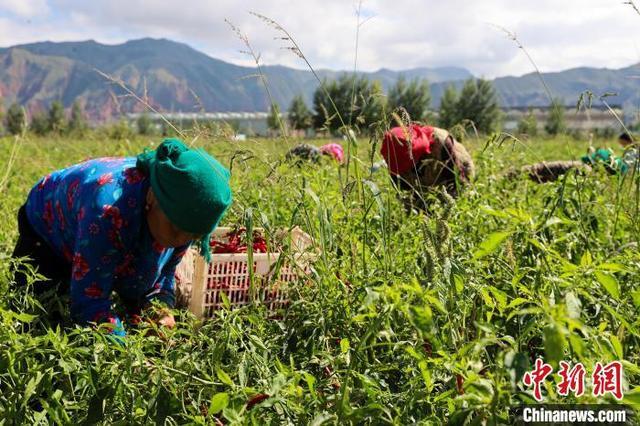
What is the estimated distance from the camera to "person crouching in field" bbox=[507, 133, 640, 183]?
206cm

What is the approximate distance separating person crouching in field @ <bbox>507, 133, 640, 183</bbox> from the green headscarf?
1.17 meters

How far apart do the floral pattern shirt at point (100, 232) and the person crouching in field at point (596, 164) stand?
147cm

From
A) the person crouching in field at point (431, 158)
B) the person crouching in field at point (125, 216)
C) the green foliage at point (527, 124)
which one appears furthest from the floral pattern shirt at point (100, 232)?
the green foliage at point (527, 124)

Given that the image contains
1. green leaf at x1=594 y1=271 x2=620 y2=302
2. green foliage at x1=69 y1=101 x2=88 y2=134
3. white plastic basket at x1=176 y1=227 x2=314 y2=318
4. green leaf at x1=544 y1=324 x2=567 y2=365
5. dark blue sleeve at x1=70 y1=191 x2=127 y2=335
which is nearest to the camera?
green leaf at x1=544 y1=324 x2=567 y2=365

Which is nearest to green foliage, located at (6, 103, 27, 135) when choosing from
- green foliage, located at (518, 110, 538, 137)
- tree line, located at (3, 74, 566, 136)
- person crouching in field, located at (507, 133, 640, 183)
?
tree line, located at (3, 74, 566, 136)

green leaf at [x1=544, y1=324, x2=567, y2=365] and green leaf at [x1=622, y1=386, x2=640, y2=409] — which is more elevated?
green leaf at [x1=544, y1=324, x2=567, y2=365]

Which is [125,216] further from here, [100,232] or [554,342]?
[554,342]

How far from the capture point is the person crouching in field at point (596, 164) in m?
2.06

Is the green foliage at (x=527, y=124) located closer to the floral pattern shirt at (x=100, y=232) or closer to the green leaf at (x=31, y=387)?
the floral pattern shirt at (x=100, y=232)

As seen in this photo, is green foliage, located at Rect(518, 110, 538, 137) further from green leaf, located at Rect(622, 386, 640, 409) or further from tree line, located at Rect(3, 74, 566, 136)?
green leaf, located at Rect(622, 386, 640, 409)

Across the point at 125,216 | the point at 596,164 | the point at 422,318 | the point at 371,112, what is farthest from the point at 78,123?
the point at 422,318

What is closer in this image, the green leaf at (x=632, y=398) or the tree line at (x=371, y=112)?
the green leaf at (x=632, y=398)

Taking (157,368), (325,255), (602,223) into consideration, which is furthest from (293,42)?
(602,223)

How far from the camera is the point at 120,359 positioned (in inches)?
57.6
